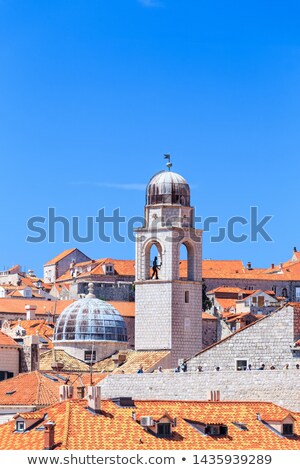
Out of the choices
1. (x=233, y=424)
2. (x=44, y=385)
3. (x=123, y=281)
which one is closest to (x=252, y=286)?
(x=123, y=281)

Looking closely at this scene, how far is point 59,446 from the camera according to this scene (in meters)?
46.3

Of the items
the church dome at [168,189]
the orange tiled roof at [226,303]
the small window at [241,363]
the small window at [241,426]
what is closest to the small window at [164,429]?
the small window at [241,426]

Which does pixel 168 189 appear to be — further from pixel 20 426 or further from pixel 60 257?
pixel 60 257

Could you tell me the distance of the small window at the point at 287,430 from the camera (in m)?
50.3

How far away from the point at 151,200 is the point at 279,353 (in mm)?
42206

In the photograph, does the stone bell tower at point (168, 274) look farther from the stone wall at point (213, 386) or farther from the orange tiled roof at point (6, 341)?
the stone wall at point (213, 386)

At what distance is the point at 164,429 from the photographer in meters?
48.6

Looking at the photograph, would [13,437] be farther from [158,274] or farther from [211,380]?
[158,274]

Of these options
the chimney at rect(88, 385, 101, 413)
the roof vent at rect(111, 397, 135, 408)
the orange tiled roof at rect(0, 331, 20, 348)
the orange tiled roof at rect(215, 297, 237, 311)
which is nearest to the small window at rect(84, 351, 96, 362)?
the orange tiled roof at rect(0, 331, 20, 348)

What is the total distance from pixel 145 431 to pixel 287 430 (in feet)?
14.5

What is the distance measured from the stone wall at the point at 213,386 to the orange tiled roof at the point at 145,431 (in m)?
4.78

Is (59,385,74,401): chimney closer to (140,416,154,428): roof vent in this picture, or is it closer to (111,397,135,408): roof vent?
(111,397,135,408): roof vent

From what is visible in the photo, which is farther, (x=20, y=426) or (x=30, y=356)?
(x=30, y=356)

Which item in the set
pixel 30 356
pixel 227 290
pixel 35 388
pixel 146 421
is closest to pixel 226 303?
pixel 227 290
